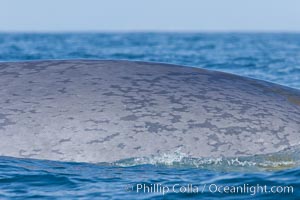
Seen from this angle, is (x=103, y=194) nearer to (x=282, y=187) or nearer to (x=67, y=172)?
(x=67, y=172)

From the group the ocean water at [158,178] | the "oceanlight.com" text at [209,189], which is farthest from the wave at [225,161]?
the "oceanlight.com" text at [209,189]

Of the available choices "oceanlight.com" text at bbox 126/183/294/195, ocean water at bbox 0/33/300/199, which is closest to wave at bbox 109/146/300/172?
ocean water at bbox 0/33/300/199

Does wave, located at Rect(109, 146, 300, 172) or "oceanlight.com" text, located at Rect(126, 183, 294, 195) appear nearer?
"oceanlight.com" text, located at Rect(126, 183, 294, 195)

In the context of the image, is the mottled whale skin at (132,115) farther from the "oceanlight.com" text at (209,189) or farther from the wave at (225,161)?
the "oceanlight.com" text at (209,189)

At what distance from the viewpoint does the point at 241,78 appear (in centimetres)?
949

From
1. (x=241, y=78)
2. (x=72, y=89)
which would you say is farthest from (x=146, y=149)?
(x=241, y=78)

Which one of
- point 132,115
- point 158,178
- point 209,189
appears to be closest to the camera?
point 209,189

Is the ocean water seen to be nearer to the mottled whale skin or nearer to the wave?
the wave

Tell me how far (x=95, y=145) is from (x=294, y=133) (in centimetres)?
206

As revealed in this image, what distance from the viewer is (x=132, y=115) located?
855cm

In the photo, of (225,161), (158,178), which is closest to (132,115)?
(158,178)

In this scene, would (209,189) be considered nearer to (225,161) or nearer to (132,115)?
(225,161)

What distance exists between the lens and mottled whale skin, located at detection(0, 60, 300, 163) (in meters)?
8.39

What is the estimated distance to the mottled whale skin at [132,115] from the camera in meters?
8.39
